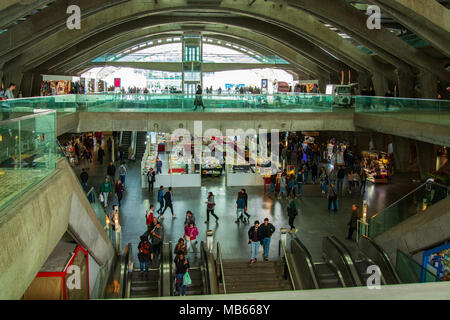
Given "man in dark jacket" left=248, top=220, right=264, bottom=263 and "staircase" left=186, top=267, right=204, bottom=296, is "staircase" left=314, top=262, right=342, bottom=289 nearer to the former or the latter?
"man in dark jacket" left=248, top=220, right=264, bottom=263

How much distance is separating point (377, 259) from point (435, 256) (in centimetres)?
158

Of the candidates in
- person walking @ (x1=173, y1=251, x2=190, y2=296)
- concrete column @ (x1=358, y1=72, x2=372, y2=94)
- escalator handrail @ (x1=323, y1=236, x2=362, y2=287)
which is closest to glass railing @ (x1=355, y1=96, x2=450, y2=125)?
escalator handrail @ (x1=323, y1=236, x2=362, y2=287)

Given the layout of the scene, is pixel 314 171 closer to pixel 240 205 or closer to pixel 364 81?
pixel 240 205

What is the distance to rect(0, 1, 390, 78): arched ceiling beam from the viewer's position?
28.3m

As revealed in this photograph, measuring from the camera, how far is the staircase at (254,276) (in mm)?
11367

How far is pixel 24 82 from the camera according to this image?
33719 mm

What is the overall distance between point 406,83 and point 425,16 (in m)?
12.2

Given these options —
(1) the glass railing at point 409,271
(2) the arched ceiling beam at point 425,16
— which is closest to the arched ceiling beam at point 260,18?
(2) the arched ceiling beam at point 425,16

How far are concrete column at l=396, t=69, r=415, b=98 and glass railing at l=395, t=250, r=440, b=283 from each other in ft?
66.7

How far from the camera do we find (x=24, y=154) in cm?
639

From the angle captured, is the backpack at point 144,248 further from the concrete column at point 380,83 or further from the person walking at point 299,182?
the concrete column at point 380,83

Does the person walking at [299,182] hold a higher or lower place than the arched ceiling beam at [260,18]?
lower

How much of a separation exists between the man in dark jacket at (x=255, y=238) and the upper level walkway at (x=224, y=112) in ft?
36.6
